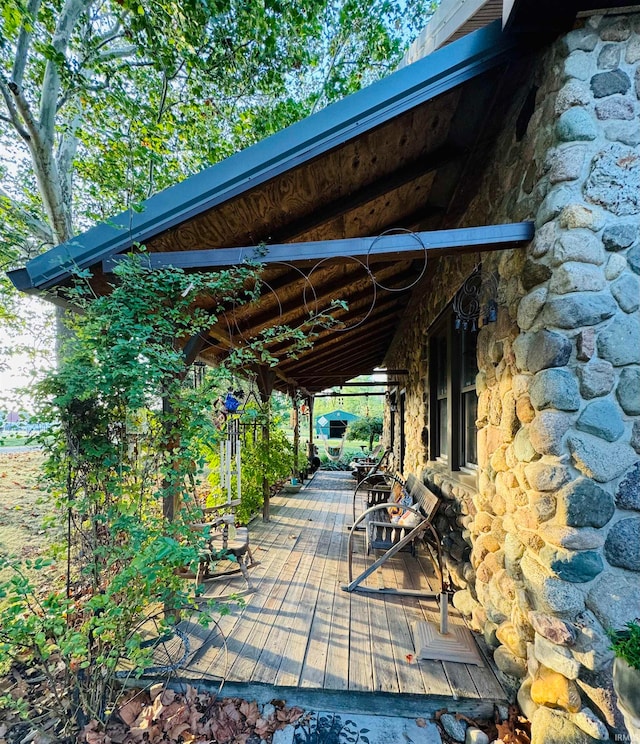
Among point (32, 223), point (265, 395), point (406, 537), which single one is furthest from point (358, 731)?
point (32, 223)

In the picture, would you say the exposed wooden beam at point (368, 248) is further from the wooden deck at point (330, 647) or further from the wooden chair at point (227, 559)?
the wooden deck at point (330, 647)

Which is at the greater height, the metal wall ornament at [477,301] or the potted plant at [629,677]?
the metal wall ornament at [477,301]

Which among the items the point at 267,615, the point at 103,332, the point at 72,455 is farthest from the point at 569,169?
the point at 267,615

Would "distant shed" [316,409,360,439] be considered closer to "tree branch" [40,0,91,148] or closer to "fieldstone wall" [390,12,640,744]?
"tree branch" [40,0,91,148]

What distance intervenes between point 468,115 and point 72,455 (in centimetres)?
316

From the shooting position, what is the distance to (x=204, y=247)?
2477 mm

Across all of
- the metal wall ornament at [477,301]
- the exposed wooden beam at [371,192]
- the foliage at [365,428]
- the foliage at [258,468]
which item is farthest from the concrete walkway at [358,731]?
the foliage at [365,428]

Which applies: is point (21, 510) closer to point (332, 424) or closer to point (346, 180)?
point (346, 180)

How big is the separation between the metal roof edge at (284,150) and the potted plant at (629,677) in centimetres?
251

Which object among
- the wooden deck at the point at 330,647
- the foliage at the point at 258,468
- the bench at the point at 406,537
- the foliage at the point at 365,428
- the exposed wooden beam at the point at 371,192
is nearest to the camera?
the wooden deck at the point at 330,647

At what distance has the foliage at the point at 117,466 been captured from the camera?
6.03 feet

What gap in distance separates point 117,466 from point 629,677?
2396 mm

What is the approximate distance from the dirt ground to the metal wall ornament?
2816mm

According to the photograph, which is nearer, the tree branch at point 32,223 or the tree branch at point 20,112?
the tree branch at point 20,112
